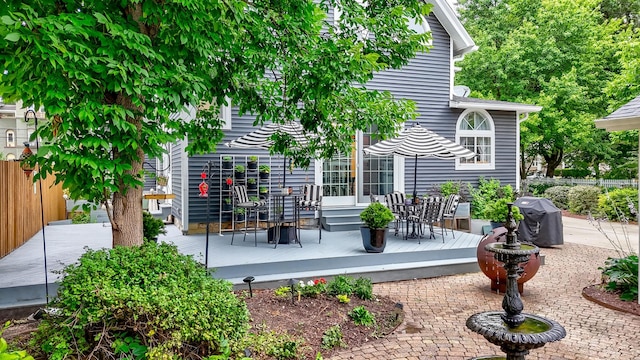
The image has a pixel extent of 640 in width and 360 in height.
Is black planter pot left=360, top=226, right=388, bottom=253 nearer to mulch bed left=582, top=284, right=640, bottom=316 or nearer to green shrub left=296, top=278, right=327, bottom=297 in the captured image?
green shrub left=296, top=278, right=327, bottom=297

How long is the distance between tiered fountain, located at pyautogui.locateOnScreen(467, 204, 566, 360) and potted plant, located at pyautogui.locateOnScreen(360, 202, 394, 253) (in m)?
3.55

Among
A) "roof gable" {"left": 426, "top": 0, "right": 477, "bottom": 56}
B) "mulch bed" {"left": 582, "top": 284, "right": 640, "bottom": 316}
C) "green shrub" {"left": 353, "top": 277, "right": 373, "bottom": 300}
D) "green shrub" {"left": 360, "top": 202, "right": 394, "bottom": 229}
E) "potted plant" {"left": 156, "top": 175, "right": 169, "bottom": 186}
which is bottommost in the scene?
"mulch bed" {"left": 582, "top": 284, "right": 640, "bottom": 316}

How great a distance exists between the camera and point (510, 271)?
3195mm

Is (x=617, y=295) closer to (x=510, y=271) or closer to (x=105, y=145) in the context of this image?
(x=510, y=271)

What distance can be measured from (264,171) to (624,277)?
6.69 meters

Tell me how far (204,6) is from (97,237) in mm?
7020

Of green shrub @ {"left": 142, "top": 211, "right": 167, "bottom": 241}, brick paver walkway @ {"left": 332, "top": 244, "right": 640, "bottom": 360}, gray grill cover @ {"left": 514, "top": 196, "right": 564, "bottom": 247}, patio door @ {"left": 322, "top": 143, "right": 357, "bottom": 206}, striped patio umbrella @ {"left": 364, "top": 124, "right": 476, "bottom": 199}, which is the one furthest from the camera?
patio door @ {"left": 322, "top": 143, "right": 357, "bottom": 206}

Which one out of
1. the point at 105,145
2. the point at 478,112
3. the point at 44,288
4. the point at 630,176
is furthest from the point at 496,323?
the point at 630,176

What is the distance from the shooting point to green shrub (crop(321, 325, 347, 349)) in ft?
12.8

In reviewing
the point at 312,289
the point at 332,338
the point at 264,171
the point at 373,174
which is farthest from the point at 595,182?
the point at 332,338

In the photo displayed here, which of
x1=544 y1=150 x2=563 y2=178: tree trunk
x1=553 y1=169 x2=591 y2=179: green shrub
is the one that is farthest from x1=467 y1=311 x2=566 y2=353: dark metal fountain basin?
x1=553 y1=169 x2=591 y2=179: green shrub

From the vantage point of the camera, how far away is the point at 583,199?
15.8 metres

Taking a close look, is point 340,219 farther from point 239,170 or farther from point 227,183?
point 227,183

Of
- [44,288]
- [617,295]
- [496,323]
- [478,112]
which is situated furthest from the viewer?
[478,112]
